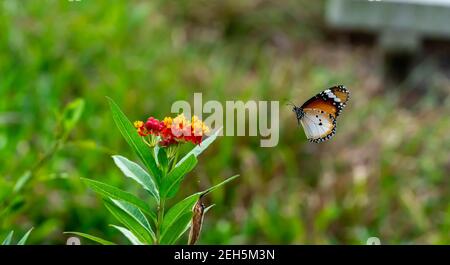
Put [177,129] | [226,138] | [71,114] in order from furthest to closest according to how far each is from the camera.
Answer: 1. [226,138]
2. [71,114]
3. [177,129]

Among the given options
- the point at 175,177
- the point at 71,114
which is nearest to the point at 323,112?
the point at 175,177

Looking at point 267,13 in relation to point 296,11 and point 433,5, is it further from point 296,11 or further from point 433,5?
point 433,5

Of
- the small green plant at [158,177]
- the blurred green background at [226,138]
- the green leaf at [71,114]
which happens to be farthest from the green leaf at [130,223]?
the blurred green background at [226,138]

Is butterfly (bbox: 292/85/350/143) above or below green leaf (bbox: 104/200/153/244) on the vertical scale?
above

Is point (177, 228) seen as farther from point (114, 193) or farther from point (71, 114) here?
point (71, 114)

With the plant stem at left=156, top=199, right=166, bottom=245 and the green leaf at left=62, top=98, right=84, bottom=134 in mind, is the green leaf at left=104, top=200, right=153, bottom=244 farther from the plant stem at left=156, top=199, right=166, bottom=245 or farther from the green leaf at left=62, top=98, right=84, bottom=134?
the green leaf at left=62, top=98, right=84, bottom=134

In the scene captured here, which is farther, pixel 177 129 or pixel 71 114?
pixel 71 114

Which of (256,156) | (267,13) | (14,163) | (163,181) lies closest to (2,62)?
(14,163)

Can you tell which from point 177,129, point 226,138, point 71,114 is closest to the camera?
point 177,129

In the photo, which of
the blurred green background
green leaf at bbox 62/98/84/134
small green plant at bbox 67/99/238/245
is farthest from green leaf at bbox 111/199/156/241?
the blurred green background
